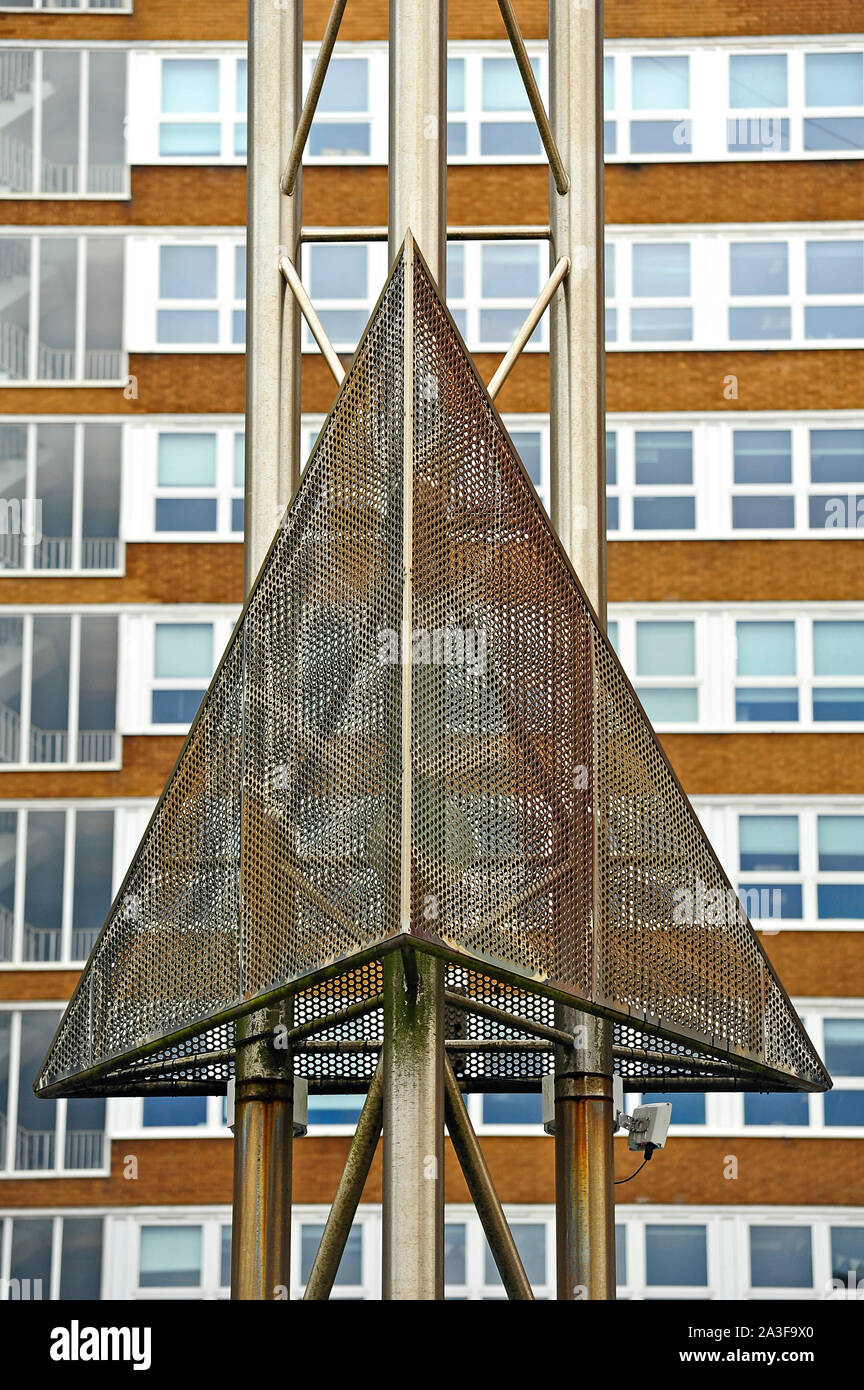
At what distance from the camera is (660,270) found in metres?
28.2

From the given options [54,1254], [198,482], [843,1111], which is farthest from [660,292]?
[54,1254]

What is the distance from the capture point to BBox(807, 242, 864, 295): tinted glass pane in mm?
27953

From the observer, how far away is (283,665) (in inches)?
373

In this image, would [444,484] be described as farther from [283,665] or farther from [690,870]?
[690,870]

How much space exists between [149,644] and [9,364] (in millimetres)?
3997

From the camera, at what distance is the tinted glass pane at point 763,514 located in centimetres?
2750

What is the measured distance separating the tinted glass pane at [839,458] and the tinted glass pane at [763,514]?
52cm

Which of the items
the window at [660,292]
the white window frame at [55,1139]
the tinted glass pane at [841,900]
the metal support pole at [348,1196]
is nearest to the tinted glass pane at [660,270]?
the window at [660,292]

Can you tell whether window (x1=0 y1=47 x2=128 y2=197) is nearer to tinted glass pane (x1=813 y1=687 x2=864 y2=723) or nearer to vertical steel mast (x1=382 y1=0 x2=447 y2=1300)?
tinted glass pane (x1=813 y1=687 x2=864 y2=723)

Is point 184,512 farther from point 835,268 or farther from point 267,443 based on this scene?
point 267,443

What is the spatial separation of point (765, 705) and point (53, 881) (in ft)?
29.3

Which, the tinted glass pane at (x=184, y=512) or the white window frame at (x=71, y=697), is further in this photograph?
the tinted glass pane at (x=184, y=512)

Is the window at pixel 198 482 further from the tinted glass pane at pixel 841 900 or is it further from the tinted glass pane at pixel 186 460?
the tinted glass pane at pixel 841 900
